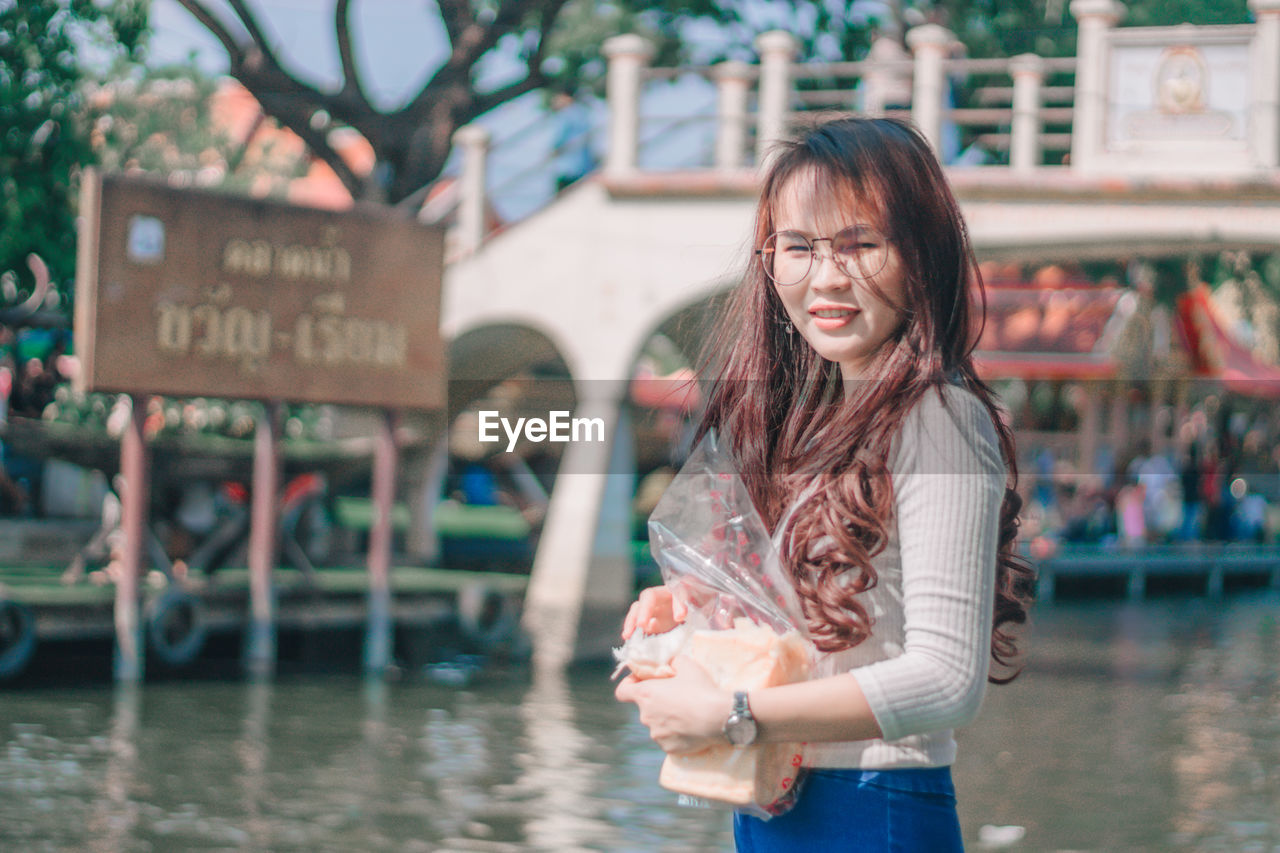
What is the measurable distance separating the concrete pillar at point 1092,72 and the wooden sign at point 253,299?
5.71 metres

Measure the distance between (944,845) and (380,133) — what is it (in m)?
18.8

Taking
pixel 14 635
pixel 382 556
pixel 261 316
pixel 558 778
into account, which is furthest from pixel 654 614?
pixel 382 556

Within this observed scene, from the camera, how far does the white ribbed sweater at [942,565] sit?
1.86m

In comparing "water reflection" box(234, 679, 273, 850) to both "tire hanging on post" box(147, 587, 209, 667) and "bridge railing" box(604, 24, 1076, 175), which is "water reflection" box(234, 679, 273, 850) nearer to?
"tire hanging on post" box(147, 587, 209, 667)

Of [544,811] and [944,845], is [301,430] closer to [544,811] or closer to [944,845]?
[544,811]

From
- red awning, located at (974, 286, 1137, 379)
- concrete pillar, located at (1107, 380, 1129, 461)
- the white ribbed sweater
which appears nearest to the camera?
the white ribbed sweater

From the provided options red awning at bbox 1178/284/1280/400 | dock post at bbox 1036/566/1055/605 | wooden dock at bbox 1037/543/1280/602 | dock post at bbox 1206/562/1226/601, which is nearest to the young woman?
wooden dock at bbox 1037/543/1280/602

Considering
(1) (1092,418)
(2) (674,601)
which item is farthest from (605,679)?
(1) (1092,418)

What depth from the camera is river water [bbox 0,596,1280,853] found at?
7812mm

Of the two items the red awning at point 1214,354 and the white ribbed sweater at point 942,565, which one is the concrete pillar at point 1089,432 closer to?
the red awning at point 1214,354

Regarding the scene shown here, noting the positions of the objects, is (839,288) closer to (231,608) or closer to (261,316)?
(261,316)

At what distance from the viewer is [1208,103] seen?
13852 mm

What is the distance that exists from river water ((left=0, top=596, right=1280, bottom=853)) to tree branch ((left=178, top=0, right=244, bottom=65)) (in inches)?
374

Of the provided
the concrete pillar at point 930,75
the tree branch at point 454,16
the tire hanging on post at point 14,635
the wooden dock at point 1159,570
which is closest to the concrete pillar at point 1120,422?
the wooden dock at point 1159,570
